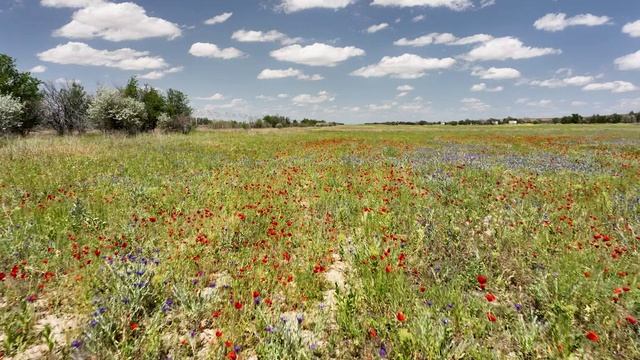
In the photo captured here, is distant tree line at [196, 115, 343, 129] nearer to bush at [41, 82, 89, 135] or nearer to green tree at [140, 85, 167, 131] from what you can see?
green tree at [140, 85, 167, 131]

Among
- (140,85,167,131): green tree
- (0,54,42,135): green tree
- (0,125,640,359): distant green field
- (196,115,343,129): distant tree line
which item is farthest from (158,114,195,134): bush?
(0,125,640,359): distant green field

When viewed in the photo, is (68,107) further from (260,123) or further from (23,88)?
(260,123)

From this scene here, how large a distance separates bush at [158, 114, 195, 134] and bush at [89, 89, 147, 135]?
11.0 m

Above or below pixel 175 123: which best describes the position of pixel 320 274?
below

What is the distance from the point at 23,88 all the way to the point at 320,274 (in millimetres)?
61297

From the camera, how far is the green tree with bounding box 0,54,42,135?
45125mm

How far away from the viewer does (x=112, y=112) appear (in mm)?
44156

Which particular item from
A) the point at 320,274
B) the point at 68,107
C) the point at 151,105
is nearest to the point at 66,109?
the point at 68,107

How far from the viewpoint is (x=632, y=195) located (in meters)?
8.35

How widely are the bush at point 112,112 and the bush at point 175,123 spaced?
11.0 metres

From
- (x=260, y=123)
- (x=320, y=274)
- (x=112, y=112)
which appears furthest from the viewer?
(x=260, y=123)

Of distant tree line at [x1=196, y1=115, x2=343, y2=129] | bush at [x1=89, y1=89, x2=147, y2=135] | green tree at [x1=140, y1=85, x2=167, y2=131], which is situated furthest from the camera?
distant tree line at [x1=196, y1=115, x2=343, y2=129]

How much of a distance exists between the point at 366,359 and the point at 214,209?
17.5 ft

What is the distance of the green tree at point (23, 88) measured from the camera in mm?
45125
